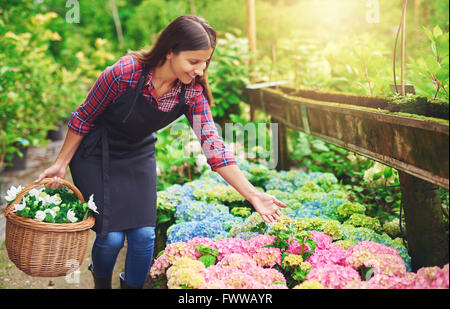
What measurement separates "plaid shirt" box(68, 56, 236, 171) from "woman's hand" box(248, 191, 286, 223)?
0.23 metres

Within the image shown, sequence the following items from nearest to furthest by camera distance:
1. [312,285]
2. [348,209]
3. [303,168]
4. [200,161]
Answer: [312,285]
[348,209]
[200,161]
[303,168]

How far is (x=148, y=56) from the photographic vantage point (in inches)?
76.2

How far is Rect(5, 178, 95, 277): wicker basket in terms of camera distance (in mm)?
1696

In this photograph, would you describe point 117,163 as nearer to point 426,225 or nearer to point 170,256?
point 170,256

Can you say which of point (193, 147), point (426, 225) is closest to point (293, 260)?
point (426, 225)

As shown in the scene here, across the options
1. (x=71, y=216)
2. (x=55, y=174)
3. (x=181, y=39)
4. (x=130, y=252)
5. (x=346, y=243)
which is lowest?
(x=130, y=252)

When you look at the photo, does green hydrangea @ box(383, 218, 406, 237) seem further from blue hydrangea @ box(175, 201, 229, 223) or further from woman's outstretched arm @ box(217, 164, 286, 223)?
blue hydrangea @ box(175, 201, 229, 223)

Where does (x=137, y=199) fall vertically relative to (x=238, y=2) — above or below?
below

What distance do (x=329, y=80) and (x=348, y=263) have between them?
2950 millimetres

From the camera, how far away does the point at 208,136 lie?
6.80ft

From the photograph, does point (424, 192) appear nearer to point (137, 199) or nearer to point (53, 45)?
point (137, 199)

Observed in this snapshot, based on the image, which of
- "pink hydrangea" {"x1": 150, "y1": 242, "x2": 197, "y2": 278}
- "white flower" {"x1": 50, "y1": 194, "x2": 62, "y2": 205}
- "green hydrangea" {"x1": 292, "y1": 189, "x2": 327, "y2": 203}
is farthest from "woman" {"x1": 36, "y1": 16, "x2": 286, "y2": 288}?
"green hydrangea" {"x1": 292, "y1": 189, "x2": 327, "y2": 203}

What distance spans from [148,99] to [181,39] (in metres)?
0.35
